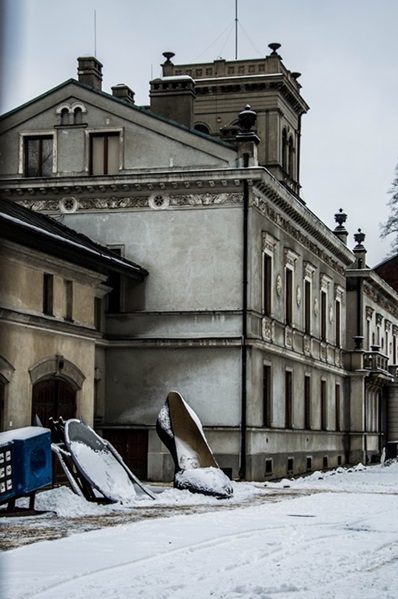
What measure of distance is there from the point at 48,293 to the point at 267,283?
417 inches

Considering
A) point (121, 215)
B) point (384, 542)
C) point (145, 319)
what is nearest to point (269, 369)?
point (145, 319)

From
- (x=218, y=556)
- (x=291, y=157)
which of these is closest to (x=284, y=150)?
(x=291, y=157)

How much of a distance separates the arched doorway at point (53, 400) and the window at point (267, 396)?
902 centimetres

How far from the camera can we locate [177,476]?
23594 mm

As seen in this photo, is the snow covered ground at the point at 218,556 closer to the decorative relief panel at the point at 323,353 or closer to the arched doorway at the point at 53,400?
the arched doorway at the point at 53,400

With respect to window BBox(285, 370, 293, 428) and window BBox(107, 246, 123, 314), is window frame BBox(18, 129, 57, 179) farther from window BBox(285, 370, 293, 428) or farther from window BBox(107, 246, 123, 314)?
window BBox(285, 370, 293, 428)

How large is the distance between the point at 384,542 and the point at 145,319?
1895cm

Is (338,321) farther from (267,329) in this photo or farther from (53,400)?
(53,400)

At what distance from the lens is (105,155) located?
3375 cm

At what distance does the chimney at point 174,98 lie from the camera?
1455 inches

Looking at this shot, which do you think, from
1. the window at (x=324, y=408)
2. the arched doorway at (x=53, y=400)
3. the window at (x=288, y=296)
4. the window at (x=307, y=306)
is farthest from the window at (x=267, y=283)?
the window at (x=324, y=408)

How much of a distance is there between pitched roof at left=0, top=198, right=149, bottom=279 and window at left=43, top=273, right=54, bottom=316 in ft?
2.00

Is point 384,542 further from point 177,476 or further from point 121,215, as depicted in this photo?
point 121,215

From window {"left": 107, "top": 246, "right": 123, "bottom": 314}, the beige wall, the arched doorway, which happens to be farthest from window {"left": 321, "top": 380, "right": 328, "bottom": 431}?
the arched doorway
